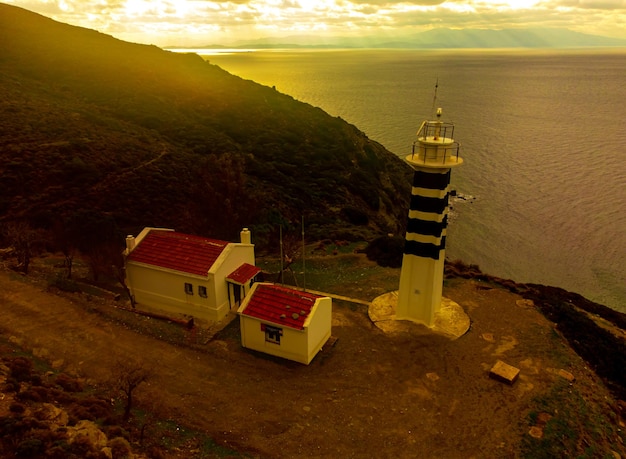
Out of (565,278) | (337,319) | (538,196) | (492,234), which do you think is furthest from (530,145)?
(337,319)

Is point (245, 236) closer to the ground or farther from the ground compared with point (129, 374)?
farther from the ground

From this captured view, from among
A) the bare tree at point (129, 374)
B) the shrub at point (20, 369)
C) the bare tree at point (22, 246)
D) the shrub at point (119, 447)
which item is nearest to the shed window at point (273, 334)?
the bare tree at point (129, 374)

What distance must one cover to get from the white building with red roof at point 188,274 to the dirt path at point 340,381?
2337 mm

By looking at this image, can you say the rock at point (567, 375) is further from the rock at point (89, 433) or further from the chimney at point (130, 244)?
the chimney at point (130, 244)

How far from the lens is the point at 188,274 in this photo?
21.9 meters

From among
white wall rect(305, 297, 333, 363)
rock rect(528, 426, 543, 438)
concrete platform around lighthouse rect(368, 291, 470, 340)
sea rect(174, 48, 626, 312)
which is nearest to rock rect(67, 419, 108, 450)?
white wall rect(305, 297, 333, 363)

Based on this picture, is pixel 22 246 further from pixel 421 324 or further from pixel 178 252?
pixel 421 324

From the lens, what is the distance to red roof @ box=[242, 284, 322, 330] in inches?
755

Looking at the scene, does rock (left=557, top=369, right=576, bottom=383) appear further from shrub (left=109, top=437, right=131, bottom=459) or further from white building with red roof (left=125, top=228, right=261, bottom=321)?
shrub (left=109, top=437, right=131, bottom=459)

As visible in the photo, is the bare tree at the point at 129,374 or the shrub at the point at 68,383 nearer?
the shrub at the point at 68,383

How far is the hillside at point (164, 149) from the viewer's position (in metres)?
35.7

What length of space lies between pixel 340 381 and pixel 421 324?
6.29 m

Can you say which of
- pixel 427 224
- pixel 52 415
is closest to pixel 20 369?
pixel 52 415

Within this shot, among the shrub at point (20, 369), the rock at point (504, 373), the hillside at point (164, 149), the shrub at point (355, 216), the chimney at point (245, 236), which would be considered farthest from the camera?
the shrub at point (355, 216)
